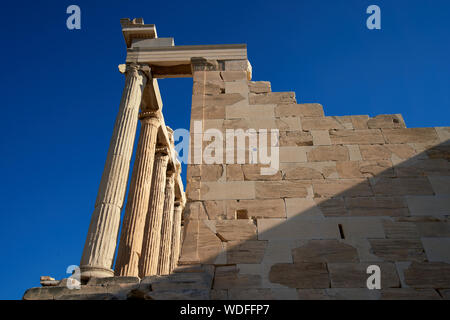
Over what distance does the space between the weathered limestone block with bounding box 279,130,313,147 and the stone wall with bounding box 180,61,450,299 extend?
0.03 m

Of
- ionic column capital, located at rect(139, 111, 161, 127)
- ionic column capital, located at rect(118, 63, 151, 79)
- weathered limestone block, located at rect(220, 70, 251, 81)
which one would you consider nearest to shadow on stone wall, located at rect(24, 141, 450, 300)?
weathered limestone block, located at rect(220, 70, 251, 81)

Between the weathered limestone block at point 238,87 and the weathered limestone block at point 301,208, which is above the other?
the weathered limestone block at point 238,87

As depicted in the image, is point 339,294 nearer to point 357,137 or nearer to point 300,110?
point 357,137

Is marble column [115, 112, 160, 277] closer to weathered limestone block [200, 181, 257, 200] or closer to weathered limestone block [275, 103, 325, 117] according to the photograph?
weathered limestone block [200, 181, 257, 200]

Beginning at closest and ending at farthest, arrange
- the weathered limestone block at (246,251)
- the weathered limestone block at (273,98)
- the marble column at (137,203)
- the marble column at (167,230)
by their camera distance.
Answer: the weathered limestone block at (246,251) → the weathered limestone block at (273,98) → the marble column at (137,203) → the marble column at (167,230)

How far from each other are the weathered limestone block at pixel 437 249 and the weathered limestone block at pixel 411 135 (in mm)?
2630

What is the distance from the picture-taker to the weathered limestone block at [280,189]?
782 centimetres

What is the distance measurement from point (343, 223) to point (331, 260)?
35.7 inches

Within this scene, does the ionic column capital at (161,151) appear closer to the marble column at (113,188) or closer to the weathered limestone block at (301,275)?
the marble column at (113,188)

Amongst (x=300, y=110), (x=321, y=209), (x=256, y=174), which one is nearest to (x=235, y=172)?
(x=256, y=174)

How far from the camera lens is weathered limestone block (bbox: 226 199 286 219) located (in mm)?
7570

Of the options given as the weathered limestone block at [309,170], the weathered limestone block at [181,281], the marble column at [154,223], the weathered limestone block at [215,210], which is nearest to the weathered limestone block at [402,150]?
the weathered limestone block at [309,170]
